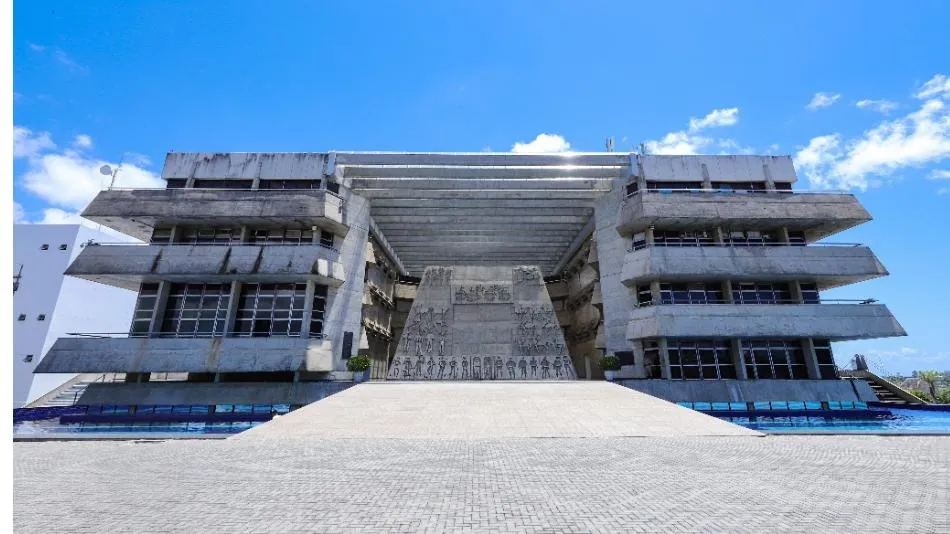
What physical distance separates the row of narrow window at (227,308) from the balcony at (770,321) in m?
22.0

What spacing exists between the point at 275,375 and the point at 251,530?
24.4 meters

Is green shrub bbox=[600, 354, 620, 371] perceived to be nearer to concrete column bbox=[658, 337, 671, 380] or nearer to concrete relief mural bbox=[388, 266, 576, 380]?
concrete column bbox=[658, 337, 671, 380]

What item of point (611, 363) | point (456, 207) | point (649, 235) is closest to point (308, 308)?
point (456, 207)

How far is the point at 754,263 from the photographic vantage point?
25.1 m

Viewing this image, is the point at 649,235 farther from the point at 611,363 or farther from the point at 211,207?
the point at 211,207

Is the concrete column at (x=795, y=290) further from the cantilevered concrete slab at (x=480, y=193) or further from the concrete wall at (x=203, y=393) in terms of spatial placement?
the concrete wall at (x=203, y=393)

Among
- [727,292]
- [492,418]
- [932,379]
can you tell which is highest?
[727,292]

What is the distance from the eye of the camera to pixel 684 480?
6270 mm

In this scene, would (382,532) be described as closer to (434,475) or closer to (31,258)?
(434,475)

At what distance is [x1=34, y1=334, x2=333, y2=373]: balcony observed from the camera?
22.6 m

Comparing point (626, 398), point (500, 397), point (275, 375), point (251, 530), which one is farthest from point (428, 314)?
point (251, 530)

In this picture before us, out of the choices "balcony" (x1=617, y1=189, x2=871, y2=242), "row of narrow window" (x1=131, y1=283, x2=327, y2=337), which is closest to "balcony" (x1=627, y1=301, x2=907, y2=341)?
"balcony" (x1=617, y1=189, x2=871, y2=242)

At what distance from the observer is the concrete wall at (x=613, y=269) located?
26500mm

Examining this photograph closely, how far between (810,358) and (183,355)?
128 ft
